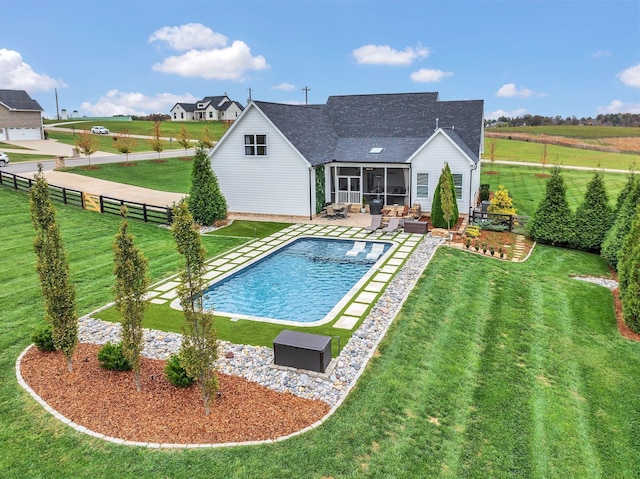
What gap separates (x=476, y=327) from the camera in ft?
42.0

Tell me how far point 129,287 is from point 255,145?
18.6 meters

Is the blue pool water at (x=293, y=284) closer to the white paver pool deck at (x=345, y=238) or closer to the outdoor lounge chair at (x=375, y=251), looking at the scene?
the outdoor lounge chair at (x=375, y=251)

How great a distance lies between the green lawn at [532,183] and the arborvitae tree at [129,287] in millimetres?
25889

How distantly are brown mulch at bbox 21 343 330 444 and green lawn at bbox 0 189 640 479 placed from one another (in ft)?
1.13

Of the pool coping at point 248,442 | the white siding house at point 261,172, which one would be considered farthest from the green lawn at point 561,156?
the pool coping at point 248,442

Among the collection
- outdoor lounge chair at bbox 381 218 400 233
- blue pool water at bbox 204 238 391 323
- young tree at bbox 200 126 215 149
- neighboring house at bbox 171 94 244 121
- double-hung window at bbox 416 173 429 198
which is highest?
neighboring house at bbox 171 94 244 121

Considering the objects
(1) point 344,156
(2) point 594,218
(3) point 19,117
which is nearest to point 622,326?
(2) point 594,218

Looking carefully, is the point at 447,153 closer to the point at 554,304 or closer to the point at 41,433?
the point at 554,304

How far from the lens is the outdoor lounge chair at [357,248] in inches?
791

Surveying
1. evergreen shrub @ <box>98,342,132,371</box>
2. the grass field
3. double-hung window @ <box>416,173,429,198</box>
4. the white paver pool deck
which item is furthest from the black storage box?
the grass field

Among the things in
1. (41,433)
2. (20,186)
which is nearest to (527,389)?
(41,433)

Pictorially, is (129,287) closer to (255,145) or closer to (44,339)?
(44,339)

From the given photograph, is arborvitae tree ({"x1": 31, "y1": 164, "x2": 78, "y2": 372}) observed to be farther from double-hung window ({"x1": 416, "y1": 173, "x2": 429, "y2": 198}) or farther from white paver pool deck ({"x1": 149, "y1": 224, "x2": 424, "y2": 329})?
double-hung window ({"x1": 416, "y1": 173, "x2": 429, "y2": 198})

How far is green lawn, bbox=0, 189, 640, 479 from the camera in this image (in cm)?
748
